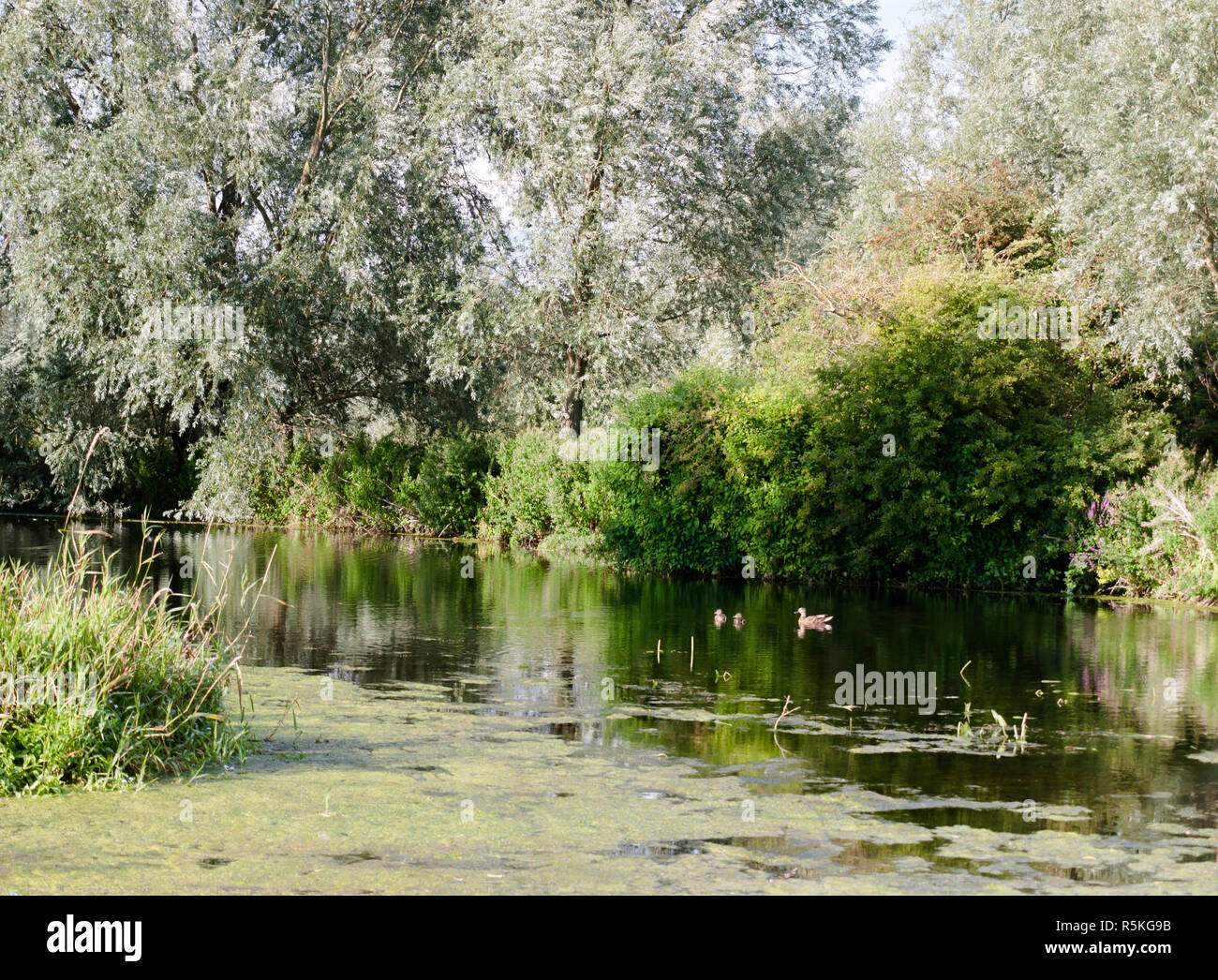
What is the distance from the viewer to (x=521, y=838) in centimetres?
594

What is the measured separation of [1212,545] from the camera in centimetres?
1705

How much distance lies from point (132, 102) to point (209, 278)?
4106 mm

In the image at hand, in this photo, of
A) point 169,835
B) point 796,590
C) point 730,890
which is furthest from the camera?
point 796,590

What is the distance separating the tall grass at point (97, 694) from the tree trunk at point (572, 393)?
791 inches

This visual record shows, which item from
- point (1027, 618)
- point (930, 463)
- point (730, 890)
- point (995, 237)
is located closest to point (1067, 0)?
point (995, 237)

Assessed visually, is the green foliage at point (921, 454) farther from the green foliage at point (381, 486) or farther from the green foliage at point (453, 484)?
the green foliage at point (381, 486)

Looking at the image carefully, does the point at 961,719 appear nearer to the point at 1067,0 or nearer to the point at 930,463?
the point at 930,463

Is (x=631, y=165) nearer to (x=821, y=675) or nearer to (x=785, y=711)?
(x=821, y=675)
